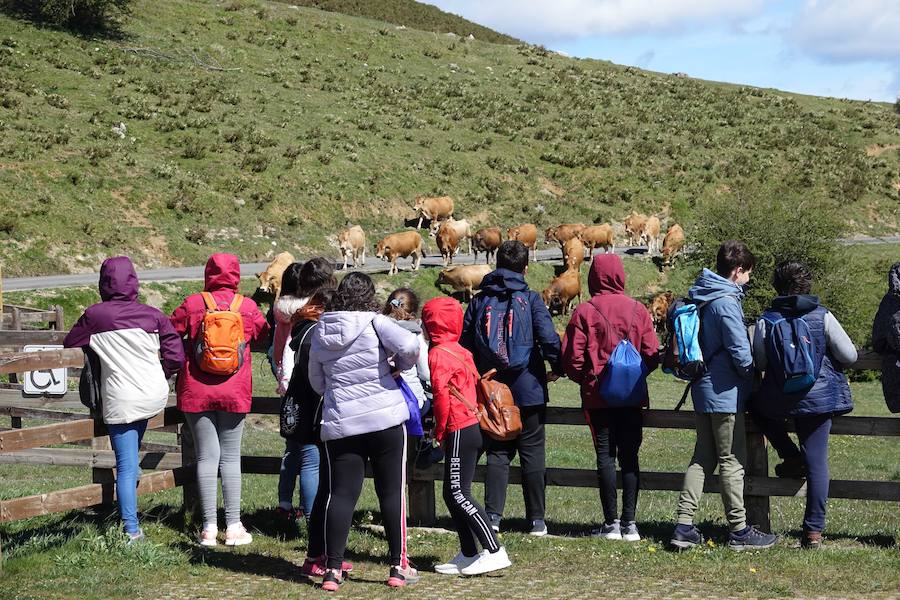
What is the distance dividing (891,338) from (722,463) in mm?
1444

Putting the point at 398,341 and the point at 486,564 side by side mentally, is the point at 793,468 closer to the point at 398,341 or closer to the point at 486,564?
the point at 486,564

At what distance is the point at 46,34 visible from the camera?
51344mm

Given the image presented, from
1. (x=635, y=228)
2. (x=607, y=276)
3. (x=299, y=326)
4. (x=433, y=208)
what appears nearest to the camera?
(x=299, y=326)

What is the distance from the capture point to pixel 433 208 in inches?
1556

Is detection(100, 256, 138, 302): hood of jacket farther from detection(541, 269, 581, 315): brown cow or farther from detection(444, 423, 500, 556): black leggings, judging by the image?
detection(541, 269, 581, 315): brown cow

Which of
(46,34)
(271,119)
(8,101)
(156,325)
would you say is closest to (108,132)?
(8,101)

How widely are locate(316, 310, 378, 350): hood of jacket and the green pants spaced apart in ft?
8.60

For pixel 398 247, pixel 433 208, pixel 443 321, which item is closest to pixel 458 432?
pixel 443 321

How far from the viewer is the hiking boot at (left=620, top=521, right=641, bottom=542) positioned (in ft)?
24.6

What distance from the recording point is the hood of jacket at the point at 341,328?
20.4ft

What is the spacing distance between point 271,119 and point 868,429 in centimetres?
4371

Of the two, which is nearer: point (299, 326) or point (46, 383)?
point (299, 326)

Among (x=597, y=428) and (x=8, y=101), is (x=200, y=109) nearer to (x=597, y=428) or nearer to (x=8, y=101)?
(x=8, y=101)

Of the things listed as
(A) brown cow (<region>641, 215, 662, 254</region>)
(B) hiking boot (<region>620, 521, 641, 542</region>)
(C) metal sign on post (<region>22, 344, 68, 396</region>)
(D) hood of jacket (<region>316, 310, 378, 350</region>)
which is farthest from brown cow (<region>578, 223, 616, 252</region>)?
(D) hood of jacket (<region>316, 310, 378, 350</region>)
